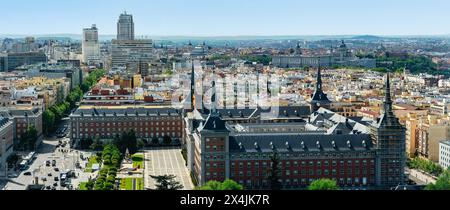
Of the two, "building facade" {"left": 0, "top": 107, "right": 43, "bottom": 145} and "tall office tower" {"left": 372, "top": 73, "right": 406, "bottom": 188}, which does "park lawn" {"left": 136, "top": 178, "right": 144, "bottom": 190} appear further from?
"building facade" {"left": 0, "top": 107, "right": 43, "bottom": 145}

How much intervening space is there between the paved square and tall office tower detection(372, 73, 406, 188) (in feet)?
9.21

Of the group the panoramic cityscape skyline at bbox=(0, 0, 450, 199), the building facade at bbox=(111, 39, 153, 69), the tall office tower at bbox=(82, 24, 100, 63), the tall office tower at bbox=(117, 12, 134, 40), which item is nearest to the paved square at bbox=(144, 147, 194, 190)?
the panoramic cityscape skyline at bbox=(0, 0, 450, 199)

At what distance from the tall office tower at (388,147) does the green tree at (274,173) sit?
157cm

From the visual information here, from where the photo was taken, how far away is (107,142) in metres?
15.1

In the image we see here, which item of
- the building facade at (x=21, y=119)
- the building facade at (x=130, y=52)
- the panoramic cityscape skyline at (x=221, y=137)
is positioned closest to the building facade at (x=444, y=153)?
the panoramic cityscape skyline at (x=221, y=137)

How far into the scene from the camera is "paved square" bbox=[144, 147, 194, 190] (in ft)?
35.6

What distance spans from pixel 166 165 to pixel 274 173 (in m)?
3.39

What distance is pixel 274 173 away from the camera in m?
9.58

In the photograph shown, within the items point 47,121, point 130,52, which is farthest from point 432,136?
point 130,52

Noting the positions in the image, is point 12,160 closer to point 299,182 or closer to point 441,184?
point 299,182

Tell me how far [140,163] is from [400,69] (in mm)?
26281

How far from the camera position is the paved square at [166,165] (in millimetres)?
10859

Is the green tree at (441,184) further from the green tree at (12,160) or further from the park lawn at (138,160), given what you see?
the green tree at (12,160)
